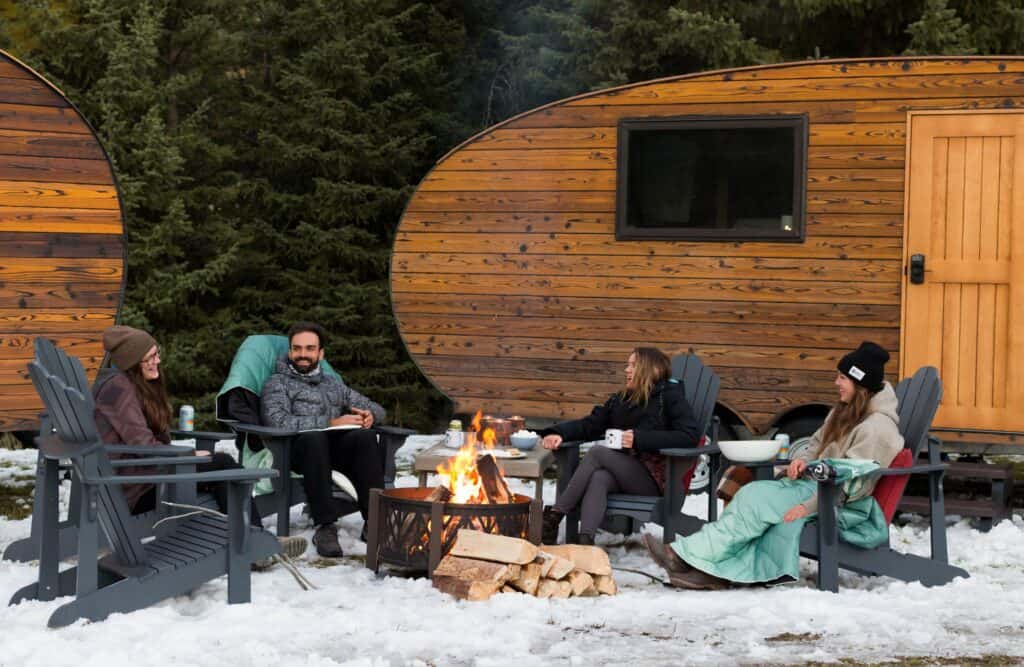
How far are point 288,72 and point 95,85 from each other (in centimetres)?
184

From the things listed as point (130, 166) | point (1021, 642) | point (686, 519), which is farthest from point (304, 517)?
point (130, 166)

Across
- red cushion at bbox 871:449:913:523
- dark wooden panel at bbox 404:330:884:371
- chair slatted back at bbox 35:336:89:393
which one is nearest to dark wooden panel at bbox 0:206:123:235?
dark wooden panel at bbox 404:330:884:371

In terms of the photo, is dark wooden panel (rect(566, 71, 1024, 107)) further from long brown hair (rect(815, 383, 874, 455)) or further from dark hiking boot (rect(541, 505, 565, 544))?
dark hiking boot (rect(541, 505, 565, 544))

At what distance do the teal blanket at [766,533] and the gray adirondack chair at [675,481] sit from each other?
1.48ft

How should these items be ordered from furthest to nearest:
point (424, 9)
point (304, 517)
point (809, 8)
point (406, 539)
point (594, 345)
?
point (424, 9)
point (809, 8)
point (594, 345)
point (304, 517)
point (406, 539)

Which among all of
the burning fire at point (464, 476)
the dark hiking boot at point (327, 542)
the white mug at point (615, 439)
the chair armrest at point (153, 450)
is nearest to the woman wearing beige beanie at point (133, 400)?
the chair armrest at point (153, 450)

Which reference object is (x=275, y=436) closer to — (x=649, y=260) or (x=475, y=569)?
(x=475, y=569)

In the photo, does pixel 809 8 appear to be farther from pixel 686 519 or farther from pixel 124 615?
pixel 124 615

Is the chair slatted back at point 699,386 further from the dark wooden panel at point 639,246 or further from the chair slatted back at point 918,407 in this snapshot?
the dark wooden panel at point 639,246

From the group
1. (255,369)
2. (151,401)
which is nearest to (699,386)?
(255,369)

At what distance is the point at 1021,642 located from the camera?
447 centimetres

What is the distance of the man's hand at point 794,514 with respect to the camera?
531cm

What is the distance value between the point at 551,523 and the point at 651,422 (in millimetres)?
647

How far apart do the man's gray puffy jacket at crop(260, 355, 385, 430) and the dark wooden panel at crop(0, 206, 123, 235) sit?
1885 mm
